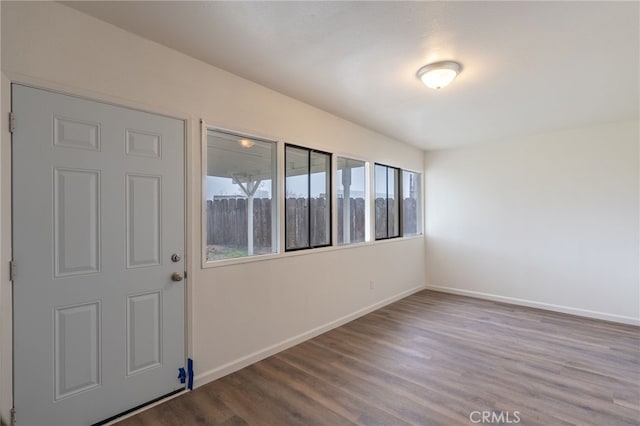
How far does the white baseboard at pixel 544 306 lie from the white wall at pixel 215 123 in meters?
1.89

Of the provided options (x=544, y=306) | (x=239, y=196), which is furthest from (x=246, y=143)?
(x=544, y=306)

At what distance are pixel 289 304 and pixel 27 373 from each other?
1.94 meters

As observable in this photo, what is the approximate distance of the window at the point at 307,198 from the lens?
10.4ft

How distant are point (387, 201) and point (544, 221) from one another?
2266mm

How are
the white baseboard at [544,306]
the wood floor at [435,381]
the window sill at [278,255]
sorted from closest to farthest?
the wood floor at [435,381] < the window sill at [278,255] < the white baseboard at [544,306]

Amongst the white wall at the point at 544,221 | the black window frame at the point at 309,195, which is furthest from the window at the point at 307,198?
the white wall at the point at 544,221

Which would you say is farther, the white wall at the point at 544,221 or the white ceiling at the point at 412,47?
the white wall at the point at 544,221

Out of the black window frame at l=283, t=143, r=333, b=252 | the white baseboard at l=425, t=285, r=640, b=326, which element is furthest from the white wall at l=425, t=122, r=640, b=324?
the black window frame at l=283, t=143, r=333, b=252

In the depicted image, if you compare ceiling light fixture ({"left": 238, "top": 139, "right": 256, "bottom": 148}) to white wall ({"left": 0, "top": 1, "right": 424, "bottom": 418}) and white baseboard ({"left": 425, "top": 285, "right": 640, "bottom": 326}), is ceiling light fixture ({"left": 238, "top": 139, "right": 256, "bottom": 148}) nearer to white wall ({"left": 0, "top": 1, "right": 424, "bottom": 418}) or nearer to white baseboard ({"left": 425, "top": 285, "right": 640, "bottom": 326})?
white wall ({"left": 0, "top": 1, "right": 424, "bottom": 418})

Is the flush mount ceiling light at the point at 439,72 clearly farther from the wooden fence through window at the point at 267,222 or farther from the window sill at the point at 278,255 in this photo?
the window sill at the point at 278,255

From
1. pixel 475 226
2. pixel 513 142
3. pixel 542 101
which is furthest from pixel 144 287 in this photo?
pixel 513 142

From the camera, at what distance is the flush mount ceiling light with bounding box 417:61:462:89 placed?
2367mm

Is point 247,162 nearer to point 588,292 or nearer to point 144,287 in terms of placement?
point 144,287

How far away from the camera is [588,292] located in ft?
13.2
